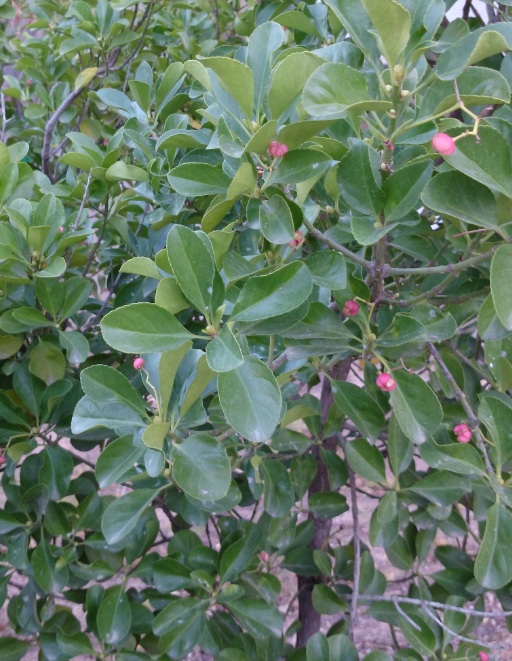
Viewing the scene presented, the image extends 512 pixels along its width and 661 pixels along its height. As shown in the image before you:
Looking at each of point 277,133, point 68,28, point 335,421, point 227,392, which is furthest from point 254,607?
point 68,28

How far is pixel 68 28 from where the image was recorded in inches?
63.9

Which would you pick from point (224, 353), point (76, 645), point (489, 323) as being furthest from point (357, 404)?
point (76, 645)

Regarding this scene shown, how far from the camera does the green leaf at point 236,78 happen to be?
59 centimetres

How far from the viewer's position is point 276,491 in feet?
3.69

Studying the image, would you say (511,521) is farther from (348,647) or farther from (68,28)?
(68,28)

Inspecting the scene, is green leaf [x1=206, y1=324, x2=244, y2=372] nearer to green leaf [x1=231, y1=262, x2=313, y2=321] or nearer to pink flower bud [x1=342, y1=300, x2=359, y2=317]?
→ green leaf [x1=231, y1=262, x2=313, y2=321]

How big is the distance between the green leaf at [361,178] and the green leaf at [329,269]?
0.06 metres

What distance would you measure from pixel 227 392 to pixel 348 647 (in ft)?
1.93

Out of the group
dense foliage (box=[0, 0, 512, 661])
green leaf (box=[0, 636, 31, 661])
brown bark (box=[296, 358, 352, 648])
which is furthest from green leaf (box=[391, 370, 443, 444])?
green leaf (box=[0, 636, 31, 661])

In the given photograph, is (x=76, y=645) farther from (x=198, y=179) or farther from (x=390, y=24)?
(x=390, y=24)

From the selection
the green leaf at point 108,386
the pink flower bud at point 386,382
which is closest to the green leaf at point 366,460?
the pink flower bud at point 386,382

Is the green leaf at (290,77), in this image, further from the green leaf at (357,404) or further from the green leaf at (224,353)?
the green leaf at (357,404)

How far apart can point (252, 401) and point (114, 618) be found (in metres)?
0.74

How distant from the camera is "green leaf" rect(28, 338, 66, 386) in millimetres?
1114
